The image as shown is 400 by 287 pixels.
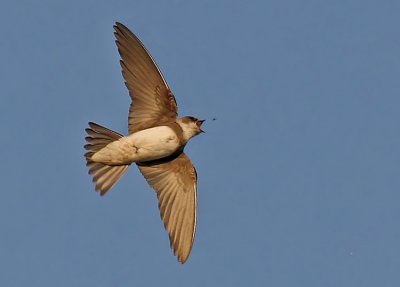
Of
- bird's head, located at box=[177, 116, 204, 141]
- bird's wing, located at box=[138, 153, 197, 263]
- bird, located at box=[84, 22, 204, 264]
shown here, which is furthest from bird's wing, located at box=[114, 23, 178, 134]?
bird's wing, located at box=[138, 153, 197, 263]

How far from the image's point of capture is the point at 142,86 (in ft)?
50.2

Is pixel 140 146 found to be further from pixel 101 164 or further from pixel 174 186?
pixel 174 186

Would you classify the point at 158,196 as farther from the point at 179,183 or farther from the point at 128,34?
the point at 128,34

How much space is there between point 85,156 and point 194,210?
4.50ft

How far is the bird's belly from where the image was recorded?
15125mm

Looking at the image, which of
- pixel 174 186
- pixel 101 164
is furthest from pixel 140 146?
pixel 174 186

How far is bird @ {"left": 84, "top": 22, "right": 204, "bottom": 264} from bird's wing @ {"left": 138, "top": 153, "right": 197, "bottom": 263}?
0.04 ft

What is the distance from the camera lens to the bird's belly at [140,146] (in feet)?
49.6

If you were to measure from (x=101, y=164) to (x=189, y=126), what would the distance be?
1.07 m

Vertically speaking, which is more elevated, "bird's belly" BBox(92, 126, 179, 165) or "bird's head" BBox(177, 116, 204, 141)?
"bird's head" BBox(177, 116, 204, 141)

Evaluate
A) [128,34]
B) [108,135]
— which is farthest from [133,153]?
[128,34]

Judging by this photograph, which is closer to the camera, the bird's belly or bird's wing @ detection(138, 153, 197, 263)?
the bird's belly

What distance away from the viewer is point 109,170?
1542 centimetres

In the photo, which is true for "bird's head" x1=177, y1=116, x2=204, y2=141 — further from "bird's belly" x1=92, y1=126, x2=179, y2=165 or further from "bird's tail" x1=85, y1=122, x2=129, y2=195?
"bird's tail" x1=85, y1=122, x2=129, y2=195
